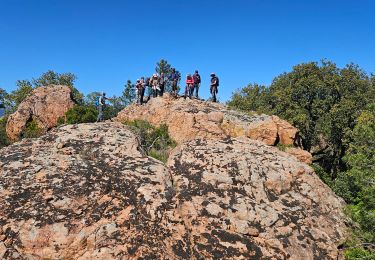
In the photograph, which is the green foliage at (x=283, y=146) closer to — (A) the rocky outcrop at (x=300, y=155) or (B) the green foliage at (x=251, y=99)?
(A) the rocky outcrop at (x=300, y=155)

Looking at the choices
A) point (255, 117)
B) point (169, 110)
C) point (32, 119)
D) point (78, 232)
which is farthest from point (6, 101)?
point (78, 232)

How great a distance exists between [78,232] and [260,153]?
866 cm

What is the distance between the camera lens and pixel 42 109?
2397 centimetres

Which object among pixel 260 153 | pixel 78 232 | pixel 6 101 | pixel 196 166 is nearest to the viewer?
pixel 78 232

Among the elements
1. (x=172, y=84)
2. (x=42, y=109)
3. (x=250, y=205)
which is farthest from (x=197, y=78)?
(x=250, y=205)

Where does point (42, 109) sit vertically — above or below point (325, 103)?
below

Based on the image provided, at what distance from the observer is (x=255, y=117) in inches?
758

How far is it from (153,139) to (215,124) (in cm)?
342

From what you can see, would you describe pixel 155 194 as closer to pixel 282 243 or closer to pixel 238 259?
pixel 238 259

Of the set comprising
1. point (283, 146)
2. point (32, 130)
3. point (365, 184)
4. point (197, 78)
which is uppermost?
point (197, 78)

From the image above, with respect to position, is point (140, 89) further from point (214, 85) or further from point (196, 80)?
point (214, 85)

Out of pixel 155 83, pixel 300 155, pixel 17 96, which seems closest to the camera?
pixel 300 155

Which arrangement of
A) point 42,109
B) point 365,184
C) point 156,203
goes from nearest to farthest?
point 156,203, point 365,184, point 42,109

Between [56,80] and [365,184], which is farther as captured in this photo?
[56,80]
